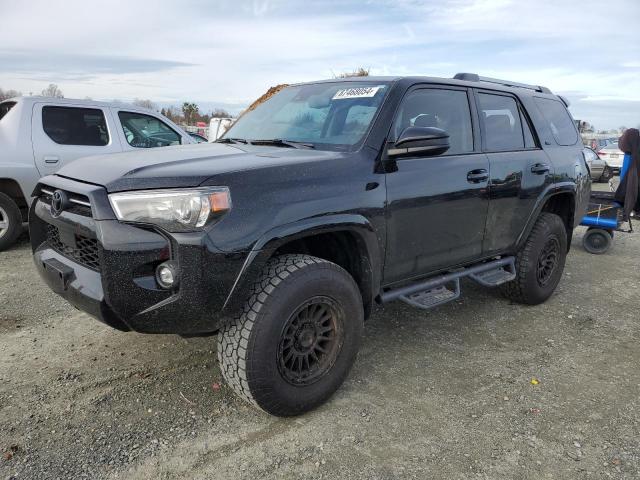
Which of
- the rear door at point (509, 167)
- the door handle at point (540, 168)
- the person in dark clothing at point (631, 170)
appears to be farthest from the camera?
the person in dark clothing at point (631, 170)

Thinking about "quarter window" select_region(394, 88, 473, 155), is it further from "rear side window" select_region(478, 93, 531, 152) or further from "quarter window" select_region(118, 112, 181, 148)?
"quarter window" select_region(118, 112, 181, 148)

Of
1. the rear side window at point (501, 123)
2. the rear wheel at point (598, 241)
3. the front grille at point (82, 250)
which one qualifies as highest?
the rear side window at point (501, 123)

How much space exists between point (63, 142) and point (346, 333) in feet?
16.6

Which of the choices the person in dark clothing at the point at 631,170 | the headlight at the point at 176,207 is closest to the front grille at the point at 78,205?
the headlight at the point at 176,207

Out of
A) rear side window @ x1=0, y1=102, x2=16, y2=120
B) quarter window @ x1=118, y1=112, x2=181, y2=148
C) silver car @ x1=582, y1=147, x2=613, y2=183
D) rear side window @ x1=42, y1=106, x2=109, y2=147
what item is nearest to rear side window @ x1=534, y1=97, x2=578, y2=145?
quarter window @ x1=118, y1=112, x2=181, y2=148

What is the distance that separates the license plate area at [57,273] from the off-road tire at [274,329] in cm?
84

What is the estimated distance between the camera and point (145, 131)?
7.08 meters

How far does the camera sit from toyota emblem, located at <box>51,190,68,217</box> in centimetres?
268

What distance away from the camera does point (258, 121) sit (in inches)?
153

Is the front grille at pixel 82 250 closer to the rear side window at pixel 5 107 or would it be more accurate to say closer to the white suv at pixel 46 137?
the white suv at pixel 46 137

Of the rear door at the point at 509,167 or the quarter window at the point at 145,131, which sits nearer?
the rear door at the point at 509,167

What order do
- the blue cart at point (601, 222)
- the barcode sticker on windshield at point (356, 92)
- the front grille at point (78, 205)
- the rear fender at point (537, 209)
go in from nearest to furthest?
1. the front grille at point (78, 205)
2. the barcode sticker on windshield at point (356, 92)
3. the rear fender at point (537, 209)
4. the blue cart at point (601, 222)

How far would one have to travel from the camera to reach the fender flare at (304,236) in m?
2.47

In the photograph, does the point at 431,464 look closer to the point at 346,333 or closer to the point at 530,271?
the point at 346,333
